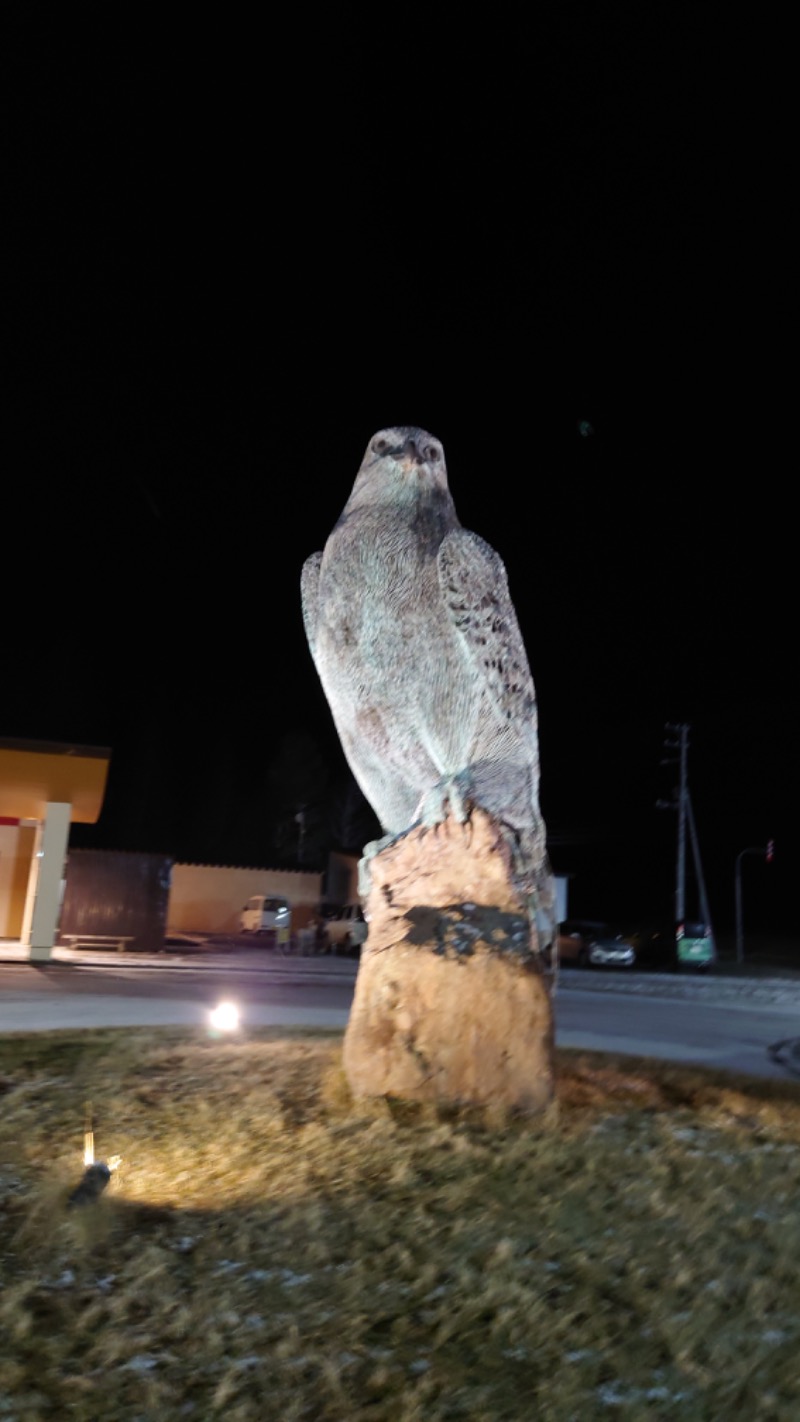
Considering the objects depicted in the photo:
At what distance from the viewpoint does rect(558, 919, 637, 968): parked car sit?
2486 cm

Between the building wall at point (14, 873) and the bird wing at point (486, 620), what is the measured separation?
17.0 meters

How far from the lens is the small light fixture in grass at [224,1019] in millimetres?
8531

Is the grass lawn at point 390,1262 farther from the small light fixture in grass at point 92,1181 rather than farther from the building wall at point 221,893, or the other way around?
the building wall at point 221,893

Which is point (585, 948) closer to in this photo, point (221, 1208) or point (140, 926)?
point (140, 926)

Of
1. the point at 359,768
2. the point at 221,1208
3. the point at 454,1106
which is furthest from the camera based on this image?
the point at 359,768

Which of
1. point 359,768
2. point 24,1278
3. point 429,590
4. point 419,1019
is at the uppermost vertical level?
point 429,590

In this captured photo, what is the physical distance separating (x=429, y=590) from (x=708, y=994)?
15239mm

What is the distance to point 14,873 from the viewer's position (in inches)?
825

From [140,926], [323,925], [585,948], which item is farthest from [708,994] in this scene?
[140,926]

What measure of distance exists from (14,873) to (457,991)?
17885 mm

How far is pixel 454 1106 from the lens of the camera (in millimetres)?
5160

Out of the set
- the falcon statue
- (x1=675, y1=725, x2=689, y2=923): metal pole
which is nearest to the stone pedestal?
the falcon statue

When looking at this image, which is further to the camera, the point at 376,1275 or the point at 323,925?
the point at 323,925

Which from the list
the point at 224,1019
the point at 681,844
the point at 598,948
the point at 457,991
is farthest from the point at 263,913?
the point at 457,991
